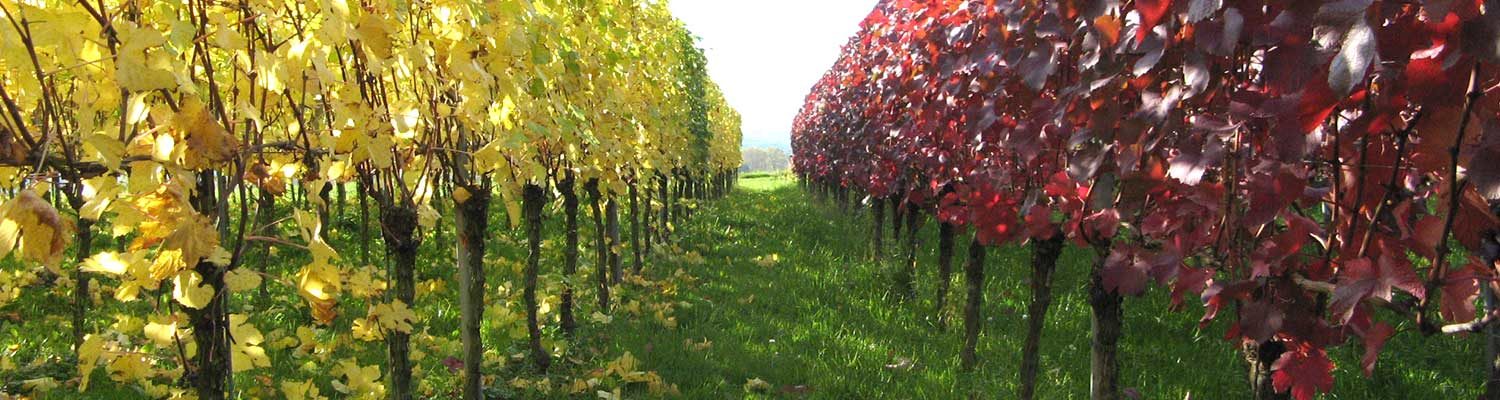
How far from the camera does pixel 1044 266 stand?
3516 millimetres

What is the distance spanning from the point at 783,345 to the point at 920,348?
94 centimetres

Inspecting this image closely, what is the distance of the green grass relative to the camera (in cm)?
423

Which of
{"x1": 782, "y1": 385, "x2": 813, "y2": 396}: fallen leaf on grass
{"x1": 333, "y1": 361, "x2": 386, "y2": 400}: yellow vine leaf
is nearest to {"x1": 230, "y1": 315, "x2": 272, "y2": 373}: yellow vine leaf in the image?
{"x1": 333, "y1": 361, "x2": 386, "y2": 400}: yellow vine leaf

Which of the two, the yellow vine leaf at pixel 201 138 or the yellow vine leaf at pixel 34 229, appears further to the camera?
the yellow vine leaf at pixel 201 138

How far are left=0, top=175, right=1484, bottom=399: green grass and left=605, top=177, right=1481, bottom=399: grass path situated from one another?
14 mm

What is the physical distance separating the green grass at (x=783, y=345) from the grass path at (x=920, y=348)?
0.05ft

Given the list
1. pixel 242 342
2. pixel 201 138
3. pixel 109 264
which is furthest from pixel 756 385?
pixel 201 138

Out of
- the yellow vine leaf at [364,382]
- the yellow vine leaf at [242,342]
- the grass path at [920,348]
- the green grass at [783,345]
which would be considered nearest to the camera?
the yellow vine leaf at [242,342]

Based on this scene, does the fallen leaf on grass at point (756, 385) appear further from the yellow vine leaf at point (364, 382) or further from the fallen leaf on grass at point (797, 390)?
the yellow vine leaf at point (364, 382)

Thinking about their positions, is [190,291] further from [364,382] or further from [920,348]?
[920,348]

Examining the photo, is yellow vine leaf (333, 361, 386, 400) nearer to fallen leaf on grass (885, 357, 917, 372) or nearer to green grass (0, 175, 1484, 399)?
green grass (0, 175, 1484, 399)

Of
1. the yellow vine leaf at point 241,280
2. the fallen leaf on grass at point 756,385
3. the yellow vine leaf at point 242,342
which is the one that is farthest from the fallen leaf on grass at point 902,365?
the yellow vine leaf at point 241,280

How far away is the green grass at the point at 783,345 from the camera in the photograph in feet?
13.9

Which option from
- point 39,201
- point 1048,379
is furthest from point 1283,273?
point 1048,379
